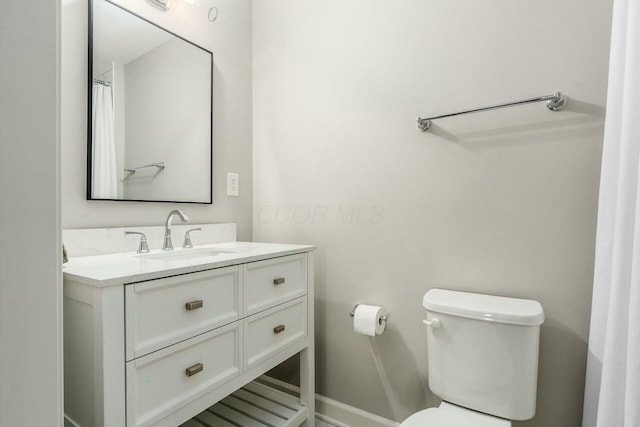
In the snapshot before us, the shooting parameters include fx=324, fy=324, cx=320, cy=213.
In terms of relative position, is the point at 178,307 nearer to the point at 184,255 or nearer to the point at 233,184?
the point at 184,255

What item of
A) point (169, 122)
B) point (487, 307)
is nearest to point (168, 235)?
point (169, 122)

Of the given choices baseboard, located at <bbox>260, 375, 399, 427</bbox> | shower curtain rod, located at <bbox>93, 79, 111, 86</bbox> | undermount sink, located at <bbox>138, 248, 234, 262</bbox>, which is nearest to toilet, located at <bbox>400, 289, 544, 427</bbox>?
baseboard, located at <bbox>260, 375, 399, 427</bbox>

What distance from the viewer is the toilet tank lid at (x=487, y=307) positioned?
40.8 inches

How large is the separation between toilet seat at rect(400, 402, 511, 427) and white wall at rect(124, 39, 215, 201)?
132cm

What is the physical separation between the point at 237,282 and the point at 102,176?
705mm

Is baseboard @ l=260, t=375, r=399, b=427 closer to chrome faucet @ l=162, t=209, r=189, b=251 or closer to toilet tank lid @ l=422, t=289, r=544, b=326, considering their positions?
toilet tank lid @ l=422, t=289, r=544, b=326

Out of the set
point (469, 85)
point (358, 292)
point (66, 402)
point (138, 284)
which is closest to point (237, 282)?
point (138, 284)

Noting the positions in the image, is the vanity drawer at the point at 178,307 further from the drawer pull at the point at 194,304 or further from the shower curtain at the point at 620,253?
the shower curtain at the point at 620,253

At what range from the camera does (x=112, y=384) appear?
2.58 feet

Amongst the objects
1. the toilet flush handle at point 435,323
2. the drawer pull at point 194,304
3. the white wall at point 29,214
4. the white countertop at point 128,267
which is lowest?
the toilet flush handle at point 435,323

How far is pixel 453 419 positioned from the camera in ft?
3.52

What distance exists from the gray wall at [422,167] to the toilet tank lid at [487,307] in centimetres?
8

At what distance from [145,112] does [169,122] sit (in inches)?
4.4

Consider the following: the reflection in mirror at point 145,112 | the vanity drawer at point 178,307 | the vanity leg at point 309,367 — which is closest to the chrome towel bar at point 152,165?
the reflection in mirror at point 145,112
